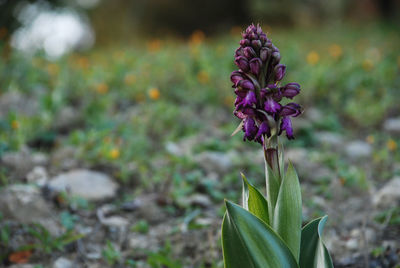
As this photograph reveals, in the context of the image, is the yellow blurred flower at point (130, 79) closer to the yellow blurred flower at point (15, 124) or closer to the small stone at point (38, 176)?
the yellow blurred flower at point (15, 124)

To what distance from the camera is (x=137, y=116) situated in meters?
4.07

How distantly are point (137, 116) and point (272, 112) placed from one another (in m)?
2.80

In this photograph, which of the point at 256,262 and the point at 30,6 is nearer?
the point at 256,262

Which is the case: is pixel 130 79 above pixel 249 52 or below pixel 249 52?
above

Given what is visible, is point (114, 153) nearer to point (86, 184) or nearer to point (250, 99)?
point (86, 184)

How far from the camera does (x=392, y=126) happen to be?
4020 millimetres

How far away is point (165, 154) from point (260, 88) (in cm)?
216

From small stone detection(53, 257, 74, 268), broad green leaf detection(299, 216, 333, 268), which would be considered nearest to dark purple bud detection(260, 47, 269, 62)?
broad green leaf detection(299, 216, 333, 268)

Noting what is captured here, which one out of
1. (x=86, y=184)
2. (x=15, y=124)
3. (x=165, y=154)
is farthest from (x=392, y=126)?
(x=15, y=124)

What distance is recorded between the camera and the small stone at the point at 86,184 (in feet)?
9.31

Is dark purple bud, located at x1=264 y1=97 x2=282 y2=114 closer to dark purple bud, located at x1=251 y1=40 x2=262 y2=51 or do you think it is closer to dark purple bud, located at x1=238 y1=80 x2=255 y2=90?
dark purple bud, located at x1=238 y1=80 x2=255 y2=90

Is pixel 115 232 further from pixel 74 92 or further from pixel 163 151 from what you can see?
pixel 74 92

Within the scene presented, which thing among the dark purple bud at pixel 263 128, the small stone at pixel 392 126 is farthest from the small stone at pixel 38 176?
the small stone at pixel 392 126

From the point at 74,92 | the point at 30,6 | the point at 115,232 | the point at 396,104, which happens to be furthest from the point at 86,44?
the point at 115,232
